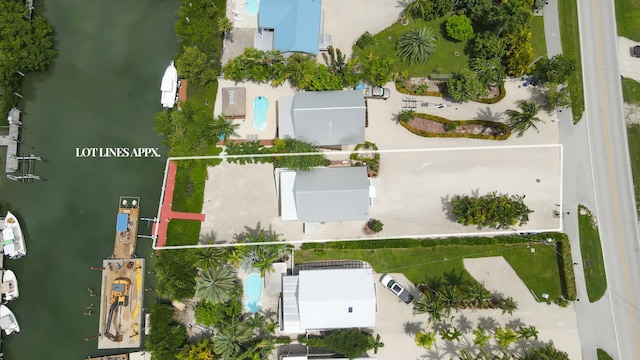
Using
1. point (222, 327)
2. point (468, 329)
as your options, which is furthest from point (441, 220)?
point (222, 327)

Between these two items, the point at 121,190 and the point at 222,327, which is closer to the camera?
the point at 222,327

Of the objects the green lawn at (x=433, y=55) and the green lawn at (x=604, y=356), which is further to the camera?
the green lawn at (x=433, y=55)

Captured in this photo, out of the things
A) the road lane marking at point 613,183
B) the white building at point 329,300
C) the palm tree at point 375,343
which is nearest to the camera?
the white building at point 329,300

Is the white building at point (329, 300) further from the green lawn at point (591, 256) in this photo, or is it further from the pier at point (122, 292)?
the green lawn at point (591, 256)

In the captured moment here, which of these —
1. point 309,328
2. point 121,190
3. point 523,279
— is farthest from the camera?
point 121,190

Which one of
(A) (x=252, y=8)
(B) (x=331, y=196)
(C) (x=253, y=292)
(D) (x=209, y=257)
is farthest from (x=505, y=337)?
(A) (x=252, y=8)

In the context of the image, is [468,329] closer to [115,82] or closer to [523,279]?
[523,279]

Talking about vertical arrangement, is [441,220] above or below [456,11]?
below

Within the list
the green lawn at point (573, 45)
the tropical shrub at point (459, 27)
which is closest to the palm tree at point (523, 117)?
the green lawn at point (573, 45)
